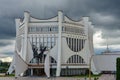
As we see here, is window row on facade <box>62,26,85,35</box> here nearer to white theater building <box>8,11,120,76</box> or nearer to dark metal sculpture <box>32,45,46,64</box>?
white theater building <box>8,11,120,76</box>

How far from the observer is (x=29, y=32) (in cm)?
9675

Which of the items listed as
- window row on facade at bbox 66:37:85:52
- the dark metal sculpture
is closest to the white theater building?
window row on facade at bbox 66:37:85:52

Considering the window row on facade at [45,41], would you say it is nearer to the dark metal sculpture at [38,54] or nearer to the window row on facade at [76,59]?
the dark metal sculpture at [38,54]

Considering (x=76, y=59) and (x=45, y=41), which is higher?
(x=45, y=41)

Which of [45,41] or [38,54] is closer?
[38,54]

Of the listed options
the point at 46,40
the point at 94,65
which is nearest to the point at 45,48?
the point at 46,40

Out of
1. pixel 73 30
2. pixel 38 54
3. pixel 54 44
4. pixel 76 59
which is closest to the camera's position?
pixel 38 54

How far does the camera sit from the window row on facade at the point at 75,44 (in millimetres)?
96375

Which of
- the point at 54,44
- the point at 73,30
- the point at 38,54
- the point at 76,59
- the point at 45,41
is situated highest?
the point at 73,30

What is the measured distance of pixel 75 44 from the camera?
9781cm

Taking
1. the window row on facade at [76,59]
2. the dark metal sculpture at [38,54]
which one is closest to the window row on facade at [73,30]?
the window row on facade at [76,59]

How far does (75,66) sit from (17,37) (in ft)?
74.9

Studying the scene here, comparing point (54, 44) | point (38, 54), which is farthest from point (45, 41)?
point (38, 54)

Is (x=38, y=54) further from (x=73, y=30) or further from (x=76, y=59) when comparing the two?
(x=73, y=30)
